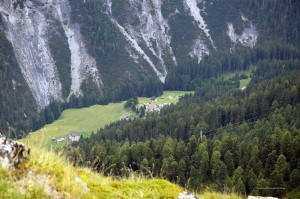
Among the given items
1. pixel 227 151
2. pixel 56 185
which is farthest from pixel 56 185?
pixel 227 151

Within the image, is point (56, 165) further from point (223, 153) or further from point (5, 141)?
point (223, 153)

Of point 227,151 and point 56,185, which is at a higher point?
point 56,185

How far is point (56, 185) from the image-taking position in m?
8.12

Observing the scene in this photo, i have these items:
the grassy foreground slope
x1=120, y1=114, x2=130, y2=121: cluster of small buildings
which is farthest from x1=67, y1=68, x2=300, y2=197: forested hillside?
x1=120, y1=114, x2=130, y2=121: cluster of small buildings

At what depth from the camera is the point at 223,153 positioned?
86.7 m

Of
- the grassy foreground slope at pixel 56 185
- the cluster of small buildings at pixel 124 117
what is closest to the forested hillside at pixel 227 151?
the grassy foreground slope at pixel 56 185

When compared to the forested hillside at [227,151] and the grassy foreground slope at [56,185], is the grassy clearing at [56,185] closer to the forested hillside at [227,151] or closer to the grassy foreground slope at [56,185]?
the grassy foreground slope at [56,185]

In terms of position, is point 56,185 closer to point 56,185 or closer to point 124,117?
point 56,185

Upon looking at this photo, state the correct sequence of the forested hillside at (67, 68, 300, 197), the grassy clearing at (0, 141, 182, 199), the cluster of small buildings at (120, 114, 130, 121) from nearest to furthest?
the grassy clearing at (0, 141, 182, 199) → the forested hillside at (67, 68, 300, 197) → the cluster of small buildings at (120, 114, 130, 121)

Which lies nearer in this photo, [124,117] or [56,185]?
[56,185]

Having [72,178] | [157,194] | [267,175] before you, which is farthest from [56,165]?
[267,175]

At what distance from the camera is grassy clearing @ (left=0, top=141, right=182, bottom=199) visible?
7.45 metres

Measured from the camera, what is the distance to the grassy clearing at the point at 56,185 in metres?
7.45

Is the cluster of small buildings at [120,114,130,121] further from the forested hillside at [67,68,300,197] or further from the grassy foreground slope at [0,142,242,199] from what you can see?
the grassy foreground slope at [0,142,242,199]
